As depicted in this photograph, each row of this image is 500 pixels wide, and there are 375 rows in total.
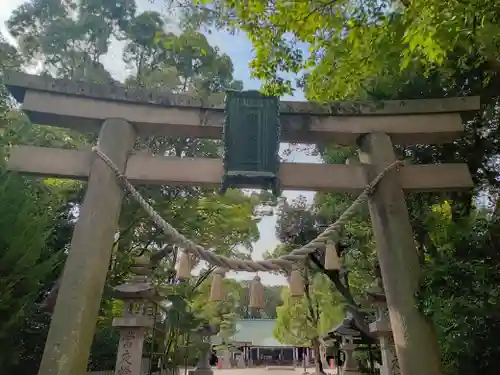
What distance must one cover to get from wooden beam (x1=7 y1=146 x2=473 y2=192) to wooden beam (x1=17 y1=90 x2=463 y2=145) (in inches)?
15.5

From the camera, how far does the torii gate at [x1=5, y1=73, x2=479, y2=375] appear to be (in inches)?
149

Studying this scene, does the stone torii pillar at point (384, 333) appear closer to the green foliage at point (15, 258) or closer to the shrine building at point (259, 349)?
the green foliage at point (15, 258)

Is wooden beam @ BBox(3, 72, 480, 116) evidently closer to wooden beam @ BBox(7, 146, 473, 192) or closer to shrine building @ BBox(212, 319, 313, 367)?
wooden beam @ BBox(7, 146, 473, 192)

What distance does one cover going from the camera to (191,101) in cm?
463

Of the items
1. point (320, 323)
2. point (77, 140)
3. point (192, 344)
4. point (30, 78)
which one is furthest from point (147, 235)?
point (320, 323)

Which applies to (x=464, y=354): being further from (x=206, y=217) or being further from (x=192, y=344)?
(x=192, y=344)

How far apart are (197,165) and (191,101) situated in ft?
2.61

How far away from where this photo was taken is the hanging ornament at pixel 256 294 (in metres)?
4.62

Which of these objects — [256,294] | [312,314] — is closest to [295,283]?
[256,294]

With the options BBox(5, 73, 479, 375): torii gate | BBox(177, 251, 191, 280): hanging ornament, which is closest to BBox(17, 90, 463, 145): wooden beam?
BBox(5, 73, 479, 375): torii gate

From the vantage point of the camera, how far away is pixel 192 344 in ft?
42.3

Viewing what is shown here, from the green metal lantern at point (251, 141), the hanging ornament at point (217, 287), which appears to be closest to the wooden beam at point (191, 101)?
the green metal lantern at point (251, 141)

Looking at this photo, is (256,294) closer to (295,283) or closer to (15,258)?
(295,283)

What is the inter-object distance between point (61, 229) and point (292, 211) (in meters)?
8.60
